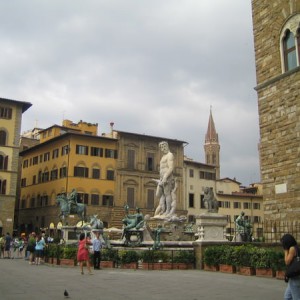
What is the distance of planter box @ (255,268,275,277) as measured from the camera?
12613 millimetres

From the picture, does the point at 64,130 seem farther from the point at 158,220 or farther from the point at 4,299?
the point at 4,299

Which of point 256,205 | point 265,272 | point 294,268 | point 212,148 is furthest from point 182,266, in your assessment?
point 212,148

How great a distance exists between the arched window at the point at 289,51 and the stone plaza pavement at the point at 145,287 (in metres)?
8.03

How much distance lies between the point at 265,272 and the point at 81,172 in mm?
38285

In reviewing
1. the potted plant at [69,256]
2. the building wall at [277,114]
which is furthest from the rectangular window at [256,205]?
the potted plant at [69,256]

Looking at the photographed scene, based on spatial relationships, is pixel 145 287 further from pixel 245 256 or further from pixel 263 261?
pixel 245 256

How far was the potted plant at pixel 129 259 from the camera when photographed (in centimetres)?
1575

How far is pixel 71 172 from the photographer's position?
48.8 metres

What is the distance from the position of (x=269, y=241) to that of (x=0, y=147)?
A: 3679cm

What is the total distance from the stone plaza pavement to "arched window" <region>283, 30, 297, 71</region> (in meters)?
8.03

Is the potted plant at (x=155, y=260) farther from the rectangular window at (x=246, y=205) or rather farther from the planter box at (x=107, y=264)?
the rectangular window at (x=246, y=205)

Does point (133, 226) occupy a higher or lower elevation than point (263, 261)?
higher

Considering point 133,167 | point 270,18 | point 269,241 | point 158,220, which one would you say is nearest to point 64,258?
point 158,220

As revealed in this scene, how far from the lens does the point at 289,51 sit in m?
16.3
